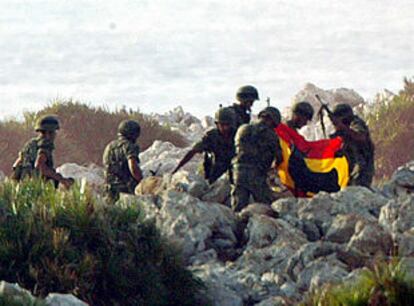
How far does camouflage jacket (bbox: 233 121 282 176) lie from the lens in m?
20.4

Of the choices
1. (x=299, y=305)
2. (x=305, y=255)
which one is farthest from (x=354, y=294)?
→ (x=305, y=255)

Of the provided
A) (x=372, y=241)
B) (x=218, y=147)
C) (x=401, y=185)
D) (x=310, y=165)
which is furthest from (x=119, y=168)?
(x=372, y=241)

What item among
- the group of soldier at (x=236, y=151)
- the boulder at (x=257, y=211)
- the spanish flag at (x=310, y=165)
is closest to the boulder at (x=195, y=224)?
the boulder at (x=257, y=211)

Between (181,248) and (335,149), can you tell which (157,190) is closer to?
(335,149)

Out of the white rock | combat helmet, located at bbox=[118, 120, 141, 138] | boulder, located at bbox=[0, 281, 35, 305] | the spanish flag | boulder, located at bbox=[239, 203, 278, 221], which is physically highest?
combat helmet, located at bbox=[118, 120, 141, 138]

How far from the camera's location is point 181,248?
1664cm

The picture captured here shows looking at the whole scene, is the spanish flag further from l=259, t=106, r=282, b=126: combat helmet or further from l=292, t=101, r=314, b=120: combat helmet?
l=259, t=106, r=282, b=126: combat helmet

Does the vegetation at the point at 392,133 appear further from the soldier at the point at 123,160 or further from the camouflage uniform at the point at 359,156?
the soldier at the point at 123,160

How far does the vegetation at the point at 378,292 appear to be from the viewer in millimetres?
12930

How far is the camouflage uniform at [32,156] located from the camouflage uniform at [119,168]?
0.86 metres

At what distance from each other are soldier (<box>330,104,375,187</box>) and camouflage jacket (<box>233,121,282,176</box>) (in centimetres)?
141

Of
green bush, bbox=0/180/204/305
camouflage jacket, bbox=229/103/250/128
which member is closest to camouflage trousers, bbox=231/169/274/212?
camouflage jacket, bbox=229/103/250/128

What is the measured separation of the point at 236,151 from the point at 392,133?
1373 cm

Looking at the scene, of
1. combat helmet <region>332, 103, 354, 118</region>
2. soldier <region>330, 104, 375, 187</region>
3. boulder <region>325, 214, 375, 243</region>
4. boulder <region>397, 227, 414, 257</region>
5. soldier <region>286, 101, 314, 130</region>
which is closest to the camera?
boulder <region>397, 227, 414, 257</region>
